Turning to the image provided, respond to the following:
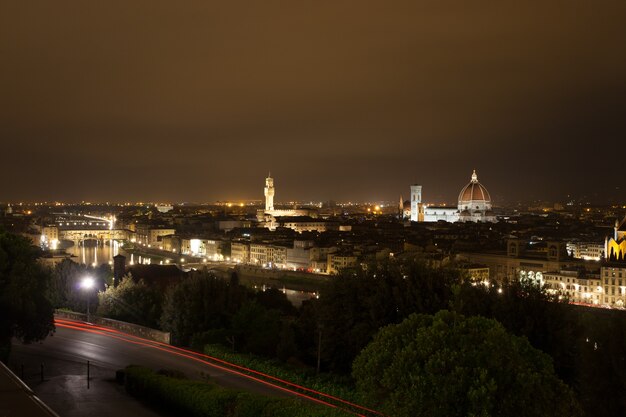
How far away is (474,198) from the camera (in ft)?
259

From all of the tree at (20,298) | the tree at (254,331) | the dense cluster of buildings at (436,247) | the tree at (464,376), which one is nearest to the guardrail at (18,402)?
the tree at (464,376)

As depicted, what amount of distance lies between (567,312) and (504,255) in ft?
92.4

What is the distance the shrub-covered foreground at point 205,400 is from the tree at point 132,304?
5.87 meters

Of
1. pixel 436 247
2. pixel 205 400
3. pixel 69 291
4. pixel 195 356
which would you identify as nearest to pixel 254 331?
pixel 195 356

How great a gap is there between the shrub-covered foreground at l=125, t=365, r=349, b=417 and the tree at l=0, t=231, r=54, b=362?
8.04 ft

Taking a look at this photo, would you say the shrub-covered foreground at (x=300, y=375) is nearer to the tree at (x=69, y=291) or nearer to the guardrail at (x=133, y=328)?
the guardrail at (x=133, y=328)

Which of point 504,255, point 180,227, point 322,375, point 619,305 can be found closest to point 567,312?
point 322,375

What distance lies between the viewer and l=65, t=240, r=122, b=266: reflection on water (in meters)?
48.6

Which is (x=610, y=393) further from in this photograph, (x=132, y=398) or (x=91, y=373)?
(x=91, y=373)

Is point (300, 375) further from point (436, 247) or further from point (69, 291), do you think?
point (436, 247)

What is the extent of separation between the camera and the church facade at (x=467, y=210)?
3036 inches

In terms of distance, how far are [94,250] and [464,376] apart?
5702cm

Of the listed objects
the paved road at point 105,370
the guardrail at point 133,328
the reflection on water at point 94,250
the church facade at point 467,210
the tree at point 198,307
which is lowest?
the reflection on water at point 94,250

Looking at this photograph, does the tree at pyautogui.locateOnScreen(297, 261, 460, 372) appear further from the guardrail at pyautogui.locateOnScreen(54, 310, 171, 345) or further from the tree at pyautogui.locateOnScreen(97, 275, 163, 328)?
the tree at pyautogui.locateOnScreen(97, 275, 163, 328)
